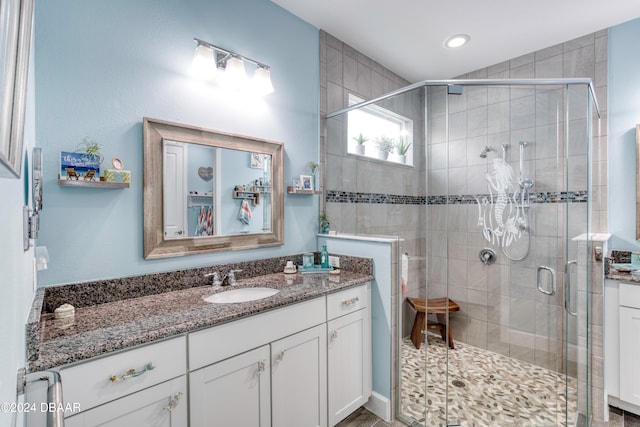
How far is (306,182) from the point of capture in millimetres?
2371

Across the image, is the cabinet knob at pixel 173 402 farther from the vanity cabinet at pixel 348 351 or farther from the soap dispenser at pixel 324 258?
the soap dispenser at pixel 324 258

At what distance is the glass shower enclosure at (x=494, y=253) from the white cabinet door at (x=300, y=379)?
58 centimetres

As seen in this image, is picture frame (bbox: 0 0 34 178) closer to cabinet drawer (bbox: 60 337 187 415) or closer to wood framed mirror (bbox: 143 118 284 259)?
cabinet drawer (bbox: 60 337 187 415)

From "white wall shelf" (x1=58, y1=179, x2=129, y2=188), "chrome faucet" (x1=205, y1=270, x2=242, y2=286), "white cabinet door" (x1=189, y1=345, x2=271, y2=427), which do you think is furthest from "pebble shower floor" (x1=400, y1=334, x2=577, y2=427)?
"white wall shelf" (x1=58, y1=179, x2=129, y2=188)

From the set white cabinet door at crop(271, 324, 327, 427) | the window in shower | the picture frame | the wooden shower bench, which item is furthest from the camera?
the window in shower

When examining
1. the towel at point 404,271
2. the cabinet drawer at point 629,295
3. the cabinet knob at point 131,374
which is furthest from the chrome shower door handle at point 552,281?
the cabinet knob at point 131,374

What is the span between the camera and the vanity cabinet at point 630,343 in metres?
1.99

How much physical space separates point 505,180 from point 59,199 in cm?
246

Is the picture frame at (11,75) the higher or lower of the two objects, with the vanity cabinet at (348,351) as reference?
higher

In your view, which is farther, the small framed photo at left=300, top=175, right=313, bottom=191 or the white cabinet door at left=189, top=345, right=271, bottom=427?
the small framed photo at left=300, top=175, right=313, bottom=191

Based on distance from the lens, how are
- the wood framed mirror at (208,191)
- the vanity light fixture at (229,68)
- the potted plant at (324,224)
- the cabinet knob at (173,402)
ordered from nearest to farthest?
the cabinet knob at (173,402) < the wood framed mirror at (208,191) < the vanity light fixture at (229,68) < the potted plant at (324,224)

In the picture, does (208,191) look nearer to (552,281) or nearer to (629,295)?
(552,281)

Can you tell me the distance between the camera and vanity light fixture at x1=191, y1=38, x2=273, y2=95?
182 cm

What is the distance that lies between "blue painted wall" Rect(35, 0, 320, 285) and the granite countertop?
0.62 feet
